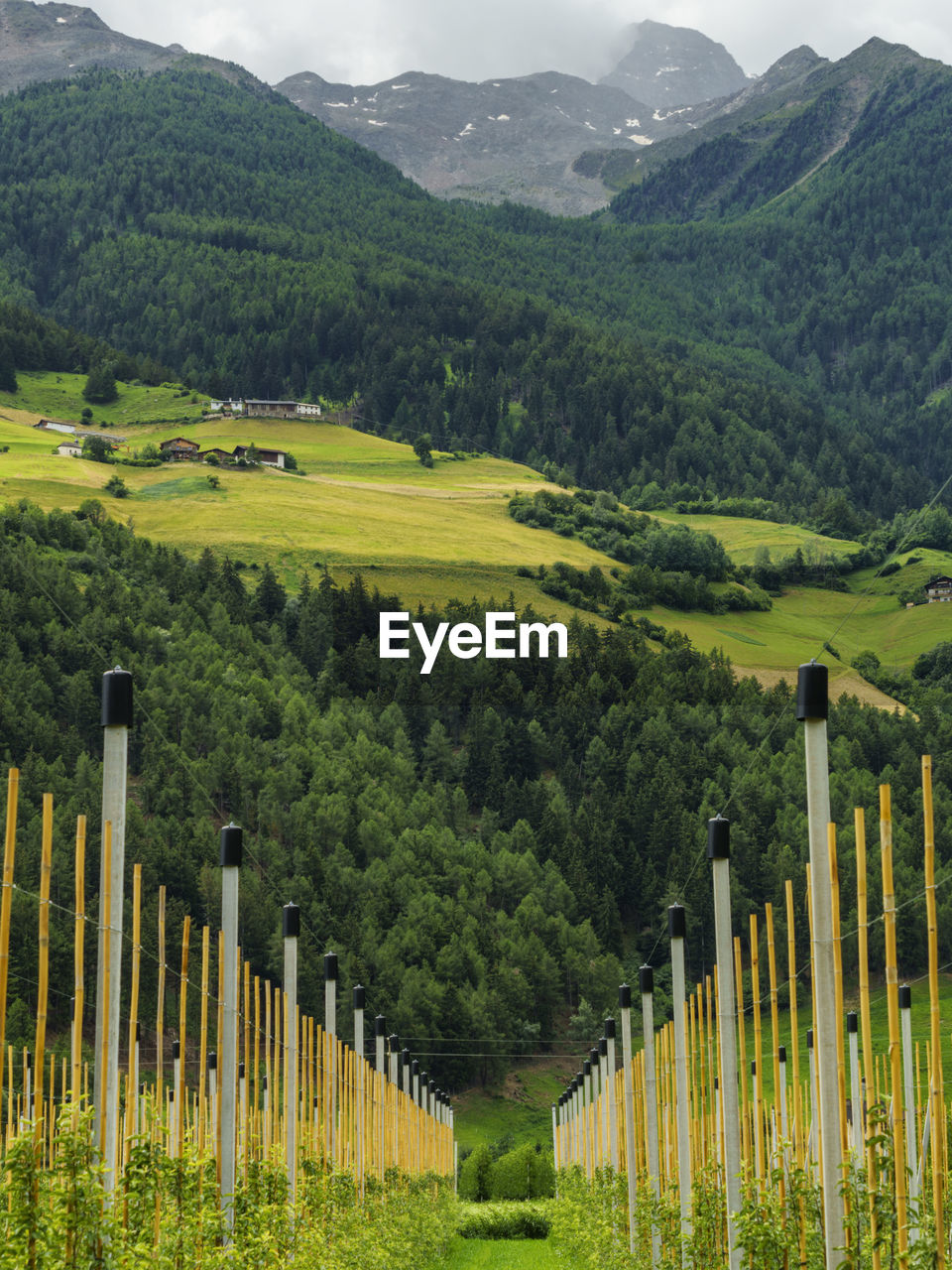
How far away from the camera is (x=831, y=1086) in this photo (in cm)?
1564

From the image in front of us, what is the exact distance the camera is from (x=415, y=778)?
16475 cm

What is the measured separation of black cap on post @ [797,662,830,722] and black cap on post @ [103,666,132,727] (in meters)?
6.77

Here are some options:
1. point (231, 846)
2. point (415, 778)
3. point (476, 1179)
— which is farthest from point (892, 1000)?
point (415, 778)

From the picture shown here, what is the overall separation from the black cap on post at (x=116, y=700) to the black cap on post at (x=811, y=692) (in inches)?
267

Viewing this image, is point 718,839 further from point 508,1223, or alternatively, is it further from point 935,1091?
point 508,1223

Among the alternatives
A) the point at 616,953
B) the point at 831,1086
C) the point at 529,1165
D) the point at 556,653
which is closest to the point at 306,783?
the point at 616,953

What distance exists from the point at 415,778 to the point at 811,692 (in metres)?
150

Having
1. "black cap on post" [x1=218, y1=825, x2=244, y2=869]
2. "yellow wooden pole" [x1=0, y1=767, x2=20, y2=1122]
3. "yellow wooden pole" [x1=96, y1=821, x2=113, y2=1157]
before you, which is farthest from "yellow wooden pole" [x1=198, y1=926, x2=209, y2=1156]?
"yellow wooden pole" [x1=0, y1=767, x2=20, y2=1122]

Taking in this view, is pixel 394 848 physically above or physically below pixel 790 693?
below

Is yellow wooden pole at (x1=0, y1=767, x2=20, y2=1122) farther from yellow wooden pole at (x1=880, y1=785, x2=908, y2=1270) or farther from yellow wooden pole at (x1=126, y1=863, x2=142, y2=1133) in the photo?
yellow wooden pole at (x1=880, y1=785, x2=908, y2=1270)

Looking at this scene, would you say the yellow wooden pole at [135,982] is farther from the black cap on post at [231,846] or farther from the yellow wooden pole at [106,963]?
the yellow wooden pole at [106,963]

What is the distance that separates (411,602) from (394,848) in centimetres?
5618

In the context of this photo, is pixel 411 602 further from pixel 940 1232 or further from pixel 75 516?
pixel 940 1232

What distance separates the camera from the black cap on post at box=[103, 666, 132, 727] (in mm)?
16531
